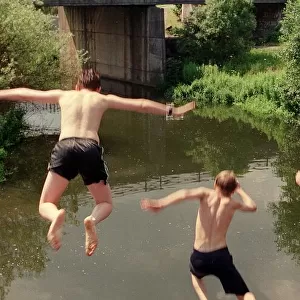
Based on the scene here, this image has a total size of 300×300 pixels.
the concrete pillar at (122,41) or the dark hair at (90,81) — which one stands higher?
the dark hair at (90,81)

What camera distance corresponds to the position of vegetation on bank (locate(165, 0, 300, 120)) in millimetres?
31938

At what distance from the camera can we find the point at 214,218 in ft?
24.1

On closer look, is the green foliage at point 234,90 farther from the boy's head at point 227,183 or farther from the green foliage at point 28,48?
the boy's head at point 227,183

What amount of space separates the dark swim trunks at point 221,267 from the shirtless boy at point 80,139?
4.79ft

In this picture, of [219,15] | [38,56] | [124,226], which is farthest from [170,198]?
[219,15]

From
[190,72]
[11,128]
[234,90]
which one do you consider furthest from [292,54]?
[11,128]

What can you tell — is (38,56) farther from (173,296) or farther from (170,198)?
(170,198)

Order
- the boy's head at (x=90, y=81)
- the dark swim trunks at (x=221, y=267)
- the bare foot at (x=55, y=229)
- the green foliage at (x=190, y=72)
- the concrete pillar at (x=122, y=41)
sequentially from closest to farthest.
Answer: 1. the bare foot at (x=55, y=229)
2. the boy's head at (x=90, y=81)
3. the dark swim trunks at (x=221, y=267)
4. the green foliage at (x=190, y=72)
5. the concrete pillar at (x=122, y=41)

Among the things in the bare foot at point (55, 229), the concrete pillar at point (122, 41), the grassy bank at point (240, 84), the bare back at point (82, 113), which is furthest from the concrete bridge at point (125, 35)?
the bare foot at point (55, 229)

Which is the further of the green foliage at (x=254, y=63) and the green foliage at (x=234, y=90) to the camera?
the green foliage at (x=254, y=63)

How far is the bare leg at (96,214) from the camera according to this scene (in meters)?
7.17

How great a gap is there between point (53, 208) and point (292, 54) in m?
24.9

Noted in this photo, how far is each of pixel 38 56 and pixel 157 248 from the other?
1252 centimetres

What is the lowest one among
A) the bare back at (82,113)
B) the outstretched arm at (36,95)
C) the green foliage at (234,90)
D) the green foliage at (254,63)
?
the green foliage at (234,90)
